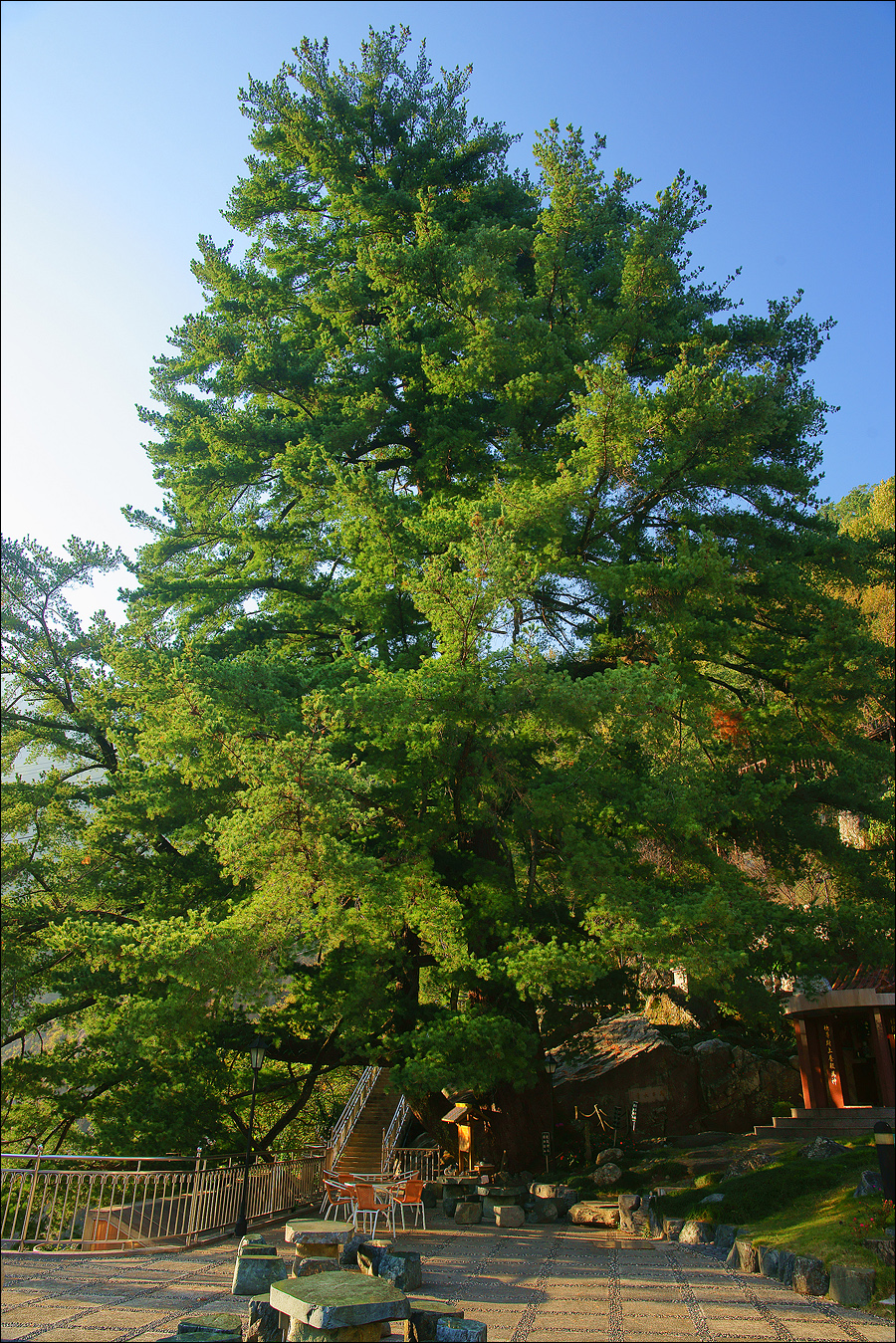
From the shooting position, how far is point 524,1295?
7.54 m

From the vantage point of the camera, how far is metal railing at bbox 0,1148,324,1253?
905 cm

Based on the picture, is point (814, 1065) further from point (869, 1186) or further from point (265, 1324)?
point (265, 1324)

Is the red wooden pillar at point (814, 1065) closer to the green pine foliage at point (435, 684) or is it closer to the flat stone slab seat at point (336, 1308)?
the green pine foliage at point (435, 684)

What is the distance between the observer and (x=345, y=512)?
12977 mm

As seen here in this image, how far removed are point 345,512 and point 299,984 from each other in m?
7.20

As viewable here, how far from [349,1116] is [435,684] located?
8444 millimetres

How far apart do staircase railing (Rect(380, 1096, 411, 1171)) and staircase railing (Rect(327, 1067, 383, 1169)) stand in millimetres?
716

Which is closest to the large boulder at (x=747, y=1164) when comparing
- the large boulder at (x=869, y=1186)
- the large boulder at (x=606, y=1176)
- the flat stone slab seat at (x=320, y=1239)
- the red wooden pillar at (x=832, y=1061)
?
the large boulder at (x=606, y=1176)

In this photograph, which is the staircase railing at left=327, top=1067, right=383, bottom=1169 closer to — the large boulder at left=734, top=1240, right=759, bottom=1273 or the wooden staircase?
the wooden staircase

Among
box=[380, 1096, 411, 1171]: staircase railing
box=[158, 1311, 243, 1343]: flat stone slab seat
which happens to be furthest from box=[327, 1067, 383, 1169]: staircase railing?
box=[158, 1311, 243, 1343]: flat stone slab seat

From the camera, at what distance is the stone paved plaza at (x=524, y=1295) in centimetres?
622

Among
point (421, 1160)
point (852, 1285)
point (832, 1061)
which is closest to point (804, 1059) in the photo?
point (832, 1061)

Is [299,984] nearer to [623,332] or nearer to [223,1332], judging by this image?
[223,1332]

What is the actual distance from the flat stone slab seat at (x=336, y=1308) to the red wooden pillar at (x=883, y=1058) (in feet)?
38.0
